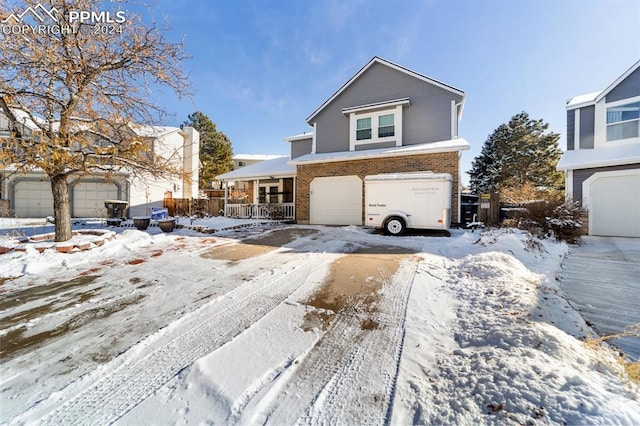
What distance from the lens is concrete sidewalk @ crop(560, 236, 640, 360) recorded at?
2.94 m

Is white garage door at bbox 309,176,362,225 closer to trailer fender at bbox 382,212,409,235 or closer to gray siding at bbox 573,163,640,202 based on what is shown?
trailer fender at bbox 382,212,409,235

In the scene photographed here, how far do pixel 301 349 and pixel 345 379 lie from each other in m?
0.55

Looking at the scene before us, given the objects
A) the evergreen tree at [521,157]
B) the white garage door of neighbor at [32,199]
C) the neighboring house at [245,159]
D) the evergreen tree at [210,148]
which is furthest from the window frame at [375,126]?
the neighboring house at [245,159]

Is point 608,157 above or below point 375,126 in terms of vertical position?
below

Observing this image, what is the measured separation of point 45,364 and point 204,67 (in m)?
7.54

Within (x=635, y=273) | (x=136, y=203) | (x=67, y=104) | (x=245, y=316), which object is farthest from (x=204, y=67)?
(x=136, y=203)

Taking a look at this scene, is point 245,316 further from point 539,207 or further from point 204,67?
point 539,207

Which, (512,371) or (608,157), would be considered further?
(608,157)

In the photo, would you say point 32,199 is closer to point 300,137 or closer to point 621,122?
point 300,137

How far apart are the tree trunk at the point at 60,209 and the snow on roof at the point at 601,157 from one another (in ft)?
53.6

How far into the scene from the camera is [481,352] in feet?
7.21

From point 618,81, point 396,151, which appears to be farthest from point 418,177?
point 618,81

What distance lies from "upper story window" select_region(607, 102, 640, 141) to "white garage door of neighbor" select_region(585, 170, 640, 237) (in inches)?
106

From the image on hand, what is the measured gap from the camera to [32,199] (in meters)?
17.2
